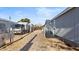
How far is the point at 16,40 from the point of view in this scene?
4.16 m

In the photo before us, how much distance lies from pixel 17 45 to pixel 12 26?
0.57 metres

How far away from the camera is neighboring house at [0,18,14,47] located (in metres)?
3.94

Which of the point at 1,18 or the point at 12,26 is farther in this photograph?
the point at 12,26

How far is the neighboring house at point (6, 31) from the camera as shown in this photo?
12.9 ft

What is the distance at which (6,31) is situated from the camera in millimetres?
4219
